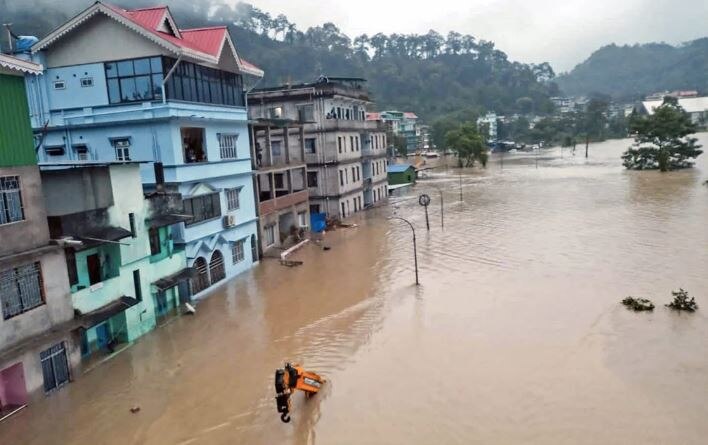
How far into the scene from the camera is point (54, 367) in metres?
15.5

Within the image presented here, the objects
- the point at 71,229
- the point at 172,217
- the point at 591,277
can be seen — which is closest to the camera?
the point at 71,229

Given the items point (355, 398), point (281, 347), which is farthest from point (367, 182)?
point (355, 398)

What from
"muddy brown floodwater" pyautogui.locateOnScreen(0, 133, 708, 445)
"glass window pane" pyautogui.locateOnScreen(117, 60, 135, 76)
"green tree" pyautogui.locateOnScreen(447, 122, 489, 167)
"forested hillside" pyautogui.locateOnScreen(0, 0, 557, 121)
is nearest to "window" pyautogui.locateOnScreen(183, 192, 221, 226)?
"muddy brown floodwater" pyautogui.locateOnScreen(0, 133, 708, 445)

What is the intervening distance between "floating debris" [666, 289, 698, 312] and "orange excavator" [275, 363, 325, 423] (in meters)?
13.6

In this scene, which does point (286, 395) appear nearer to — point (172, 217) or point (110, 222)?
point (110, 222)

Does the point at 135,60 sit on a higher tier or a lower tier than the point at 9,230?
higher

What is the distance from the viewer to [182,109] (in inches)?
922

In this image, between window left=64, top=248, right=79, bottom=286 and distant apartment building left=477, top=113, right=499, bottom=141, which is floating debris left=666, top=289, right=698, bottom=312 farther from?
distant apartment building left=477, top=113, right=499, bottom=141

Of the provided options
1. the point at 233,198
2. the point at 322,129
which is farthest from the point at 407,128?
the point at 233,198

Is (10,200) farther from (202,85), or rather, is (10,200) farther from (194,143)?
(202,85)

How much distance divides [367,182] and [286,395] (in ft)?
124

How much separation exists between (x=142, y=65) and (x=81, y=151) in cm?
492

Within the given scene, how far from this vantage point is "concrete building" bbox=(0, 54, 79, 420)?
14102 millimetres

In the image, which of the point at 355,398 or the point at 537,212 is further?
the point at 537,212
